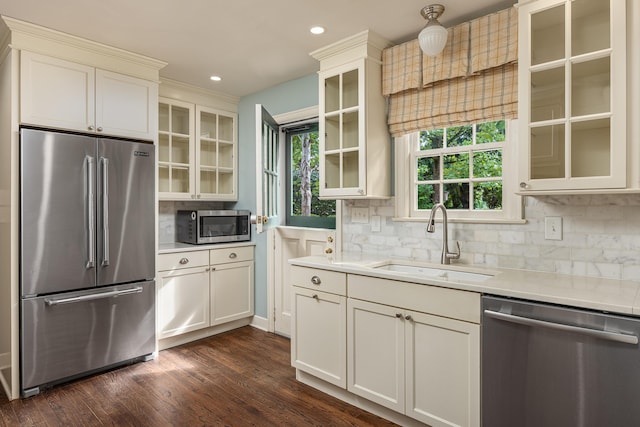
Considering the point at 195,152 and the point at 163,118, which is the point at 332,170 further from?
the point at 163,118

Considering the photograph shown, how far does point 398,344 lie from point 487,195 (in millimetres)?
1108

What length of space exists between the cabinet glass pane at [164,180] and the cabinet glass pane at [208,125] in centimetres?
52

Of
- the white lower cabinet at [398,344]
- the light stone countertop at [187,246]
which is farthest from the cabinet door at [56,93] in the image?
the white lower cabinet at [398,344]

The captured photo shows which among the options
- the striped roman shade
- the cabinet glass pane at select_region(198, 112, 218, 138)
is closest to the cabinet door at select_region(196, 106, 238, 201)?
the cabinet glass pane at select_region(198, 112, 218, 138)

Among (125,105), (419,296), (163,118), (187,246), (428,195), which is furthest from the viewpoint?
(163,118)

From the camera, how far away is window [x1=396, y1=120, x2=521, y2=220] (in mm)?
2355

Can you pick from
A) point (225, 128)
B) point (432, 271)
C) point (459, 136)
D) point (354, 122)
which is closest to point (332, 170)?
point (354, 122)

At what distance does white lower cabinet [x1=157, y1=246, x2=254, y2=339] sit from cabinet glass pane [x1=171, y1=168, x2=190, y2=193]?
714mm

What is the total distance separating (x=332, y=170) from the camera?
9.45 feet

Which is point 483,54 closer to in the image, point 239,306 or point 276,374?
point 276,374

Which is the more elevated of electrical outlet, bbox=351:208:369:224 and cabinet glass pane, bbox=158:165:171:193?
cabinet glass pane, bbox=158:165:171:193

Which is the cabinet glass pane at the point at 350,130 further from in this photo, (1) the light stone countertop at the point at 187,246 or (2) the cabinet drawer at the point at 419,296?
(1) the light stone countertop at the point at 187,246

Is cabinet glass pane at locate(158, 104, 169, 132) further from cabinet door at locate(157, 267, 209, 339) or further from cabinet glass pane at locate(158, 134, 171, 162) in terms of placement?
cabinet door at locate(157, 267, 209, 339)

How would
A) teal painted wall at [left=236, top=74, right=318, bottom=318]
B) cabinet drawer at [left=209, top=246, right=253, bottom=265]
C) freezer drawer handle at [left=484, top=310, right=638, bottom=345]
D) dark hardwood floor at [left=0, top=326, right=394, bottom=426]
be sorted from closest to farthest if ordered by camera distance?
1. freezer drawer handle at [left=484, top=310, right=638, bottom=345]
2. dark hardwood floor at [left=0, top=326, right=394, bottom=426]
3. teal painted wall at [left=236, top=74, right=318, bottom=318]
4. cabinet drawer at [left=209, top=246, right=253, bottom=265]
